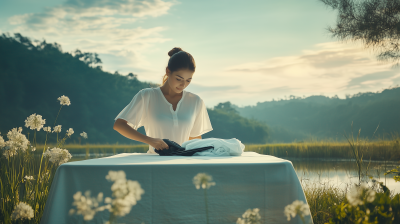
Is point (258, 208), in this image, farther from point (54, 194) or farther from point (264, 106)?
point (264, 106)

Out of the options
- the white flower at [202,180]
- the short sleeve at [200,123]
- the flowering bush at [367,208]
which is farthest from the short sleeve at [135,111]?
the flowering bush at [367,208]

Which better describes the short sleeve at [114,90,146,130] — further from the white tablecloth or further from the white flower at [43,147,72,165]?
the white tablecloth

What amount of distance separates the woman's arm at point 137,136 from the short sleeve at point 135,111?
5 cm

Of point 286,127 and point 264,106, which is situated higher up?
point 264,106

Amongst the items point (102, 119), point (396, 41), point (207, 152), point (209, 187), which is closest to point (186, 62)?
point (207, 152)

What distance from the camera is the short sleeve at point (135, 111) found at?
1908mm

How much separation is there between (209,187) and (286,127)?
3434 centimetres

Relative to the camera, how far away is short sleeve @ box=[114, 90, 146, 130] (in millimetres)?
1908

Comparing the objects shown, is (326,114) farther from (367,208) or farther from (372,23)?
(367,208)

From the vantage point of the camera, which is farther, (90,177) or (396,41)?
(396,41)

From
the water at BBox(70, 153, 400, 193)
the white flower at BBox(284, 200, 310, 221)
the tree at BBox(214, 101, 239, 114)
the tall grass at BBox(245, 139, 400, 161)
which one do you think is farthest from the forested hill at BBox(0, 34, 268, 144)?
the white flower at BBox(284, 200, 310, 221)

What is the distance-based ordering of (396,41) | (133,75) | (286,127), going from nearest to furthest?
(396,41)
(133,75)
(286,127)

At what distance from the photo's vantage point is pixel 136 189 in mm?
805

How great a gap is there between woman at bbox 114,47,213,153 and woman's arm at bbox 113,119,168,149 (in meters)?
0.06
